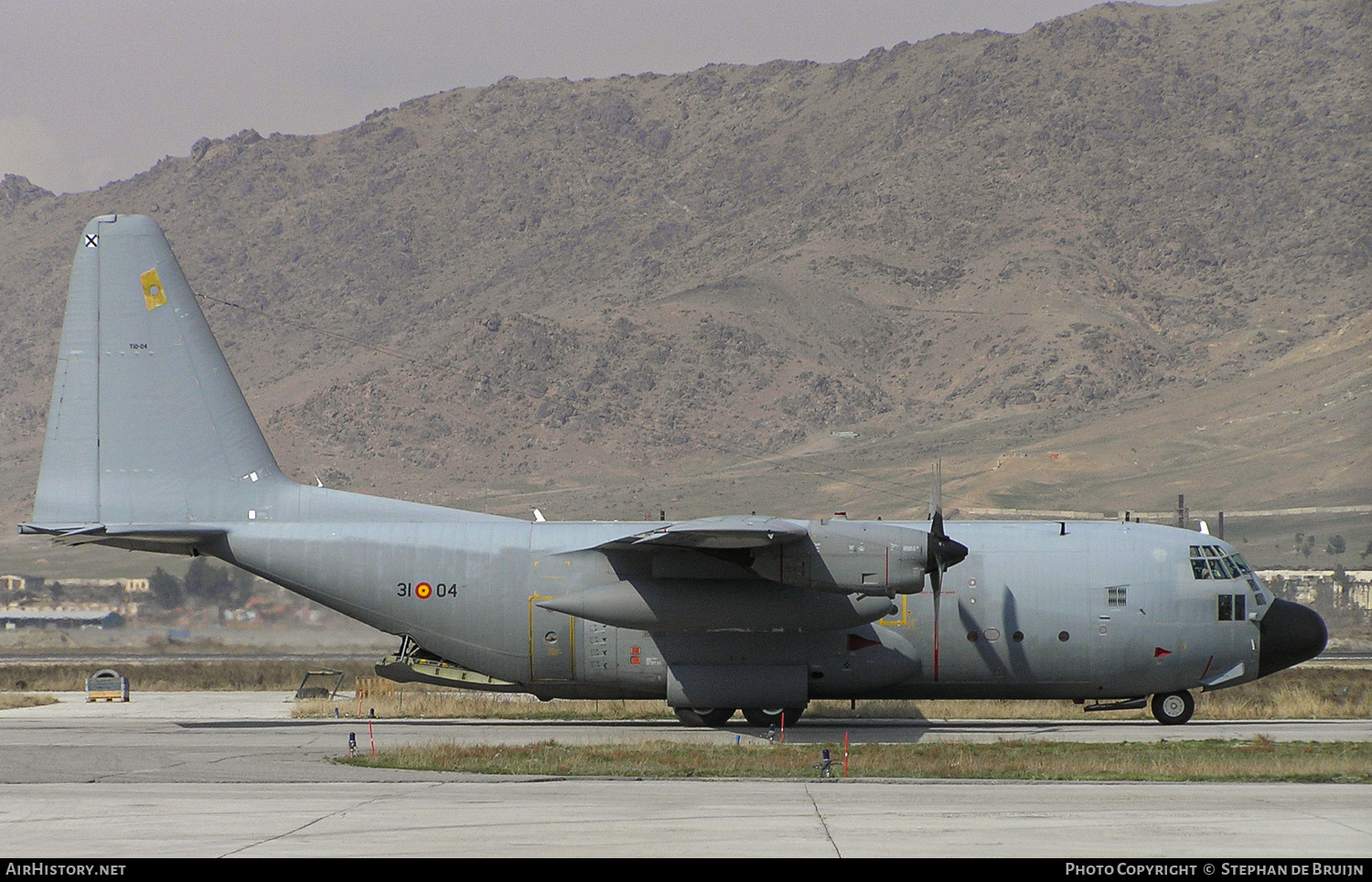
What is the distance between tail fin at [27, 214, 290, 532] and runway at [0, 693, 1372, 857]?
557cm

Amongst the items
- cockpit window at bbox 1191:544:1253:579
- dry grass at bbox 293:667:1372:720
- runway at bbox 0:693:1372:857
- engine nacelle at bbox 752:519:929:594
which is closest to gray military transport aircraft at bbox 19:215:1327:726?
cockpit window at bbox 1191:544:1253:579

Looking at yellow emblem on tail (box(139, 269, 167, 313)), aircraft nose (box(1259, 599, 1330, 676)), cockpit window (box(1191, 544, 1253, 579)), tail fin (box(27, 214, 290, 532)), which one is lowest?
aircraft nose (box(1259, 599, 1330, 676))

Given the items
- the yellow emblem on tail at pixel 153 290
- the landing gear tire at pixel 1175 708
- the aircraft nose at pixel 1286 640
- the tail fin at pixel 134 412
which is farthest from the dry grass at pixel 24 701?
the aircraft nose at pixel 1286 640

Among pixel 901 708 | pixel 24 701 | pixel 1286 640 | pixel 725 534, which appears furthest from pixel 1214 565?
pixel 24 701

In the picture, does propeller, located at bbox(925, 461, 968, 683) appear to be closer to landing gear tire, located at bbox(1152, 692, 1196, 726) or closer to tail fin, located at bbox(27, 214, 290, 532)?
landing gear tire, located at bbox(1152, 692, 1196, 726)

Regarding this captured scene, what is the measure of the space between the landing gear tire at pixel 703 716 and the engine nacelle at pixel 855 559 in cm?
397

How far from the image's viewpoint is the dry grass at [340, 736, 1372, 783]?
961 inches

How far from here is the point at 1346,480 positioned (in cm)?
16275

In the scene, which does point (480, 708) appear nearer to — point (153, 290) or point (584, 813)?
point (153, 290)

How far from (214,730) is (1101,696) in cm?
1829

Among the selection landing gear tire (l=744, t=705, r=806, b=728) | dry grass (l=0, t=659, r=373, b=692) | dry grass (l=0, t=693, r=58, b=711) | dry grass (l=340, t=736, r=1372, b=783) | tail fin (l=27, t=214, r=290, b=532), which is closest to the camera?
dry grass (l=340, t=736, r=1372, b=783)

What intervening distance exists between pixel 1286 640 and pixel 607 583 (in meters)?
13.7

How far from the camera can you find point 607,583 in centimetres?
3103
